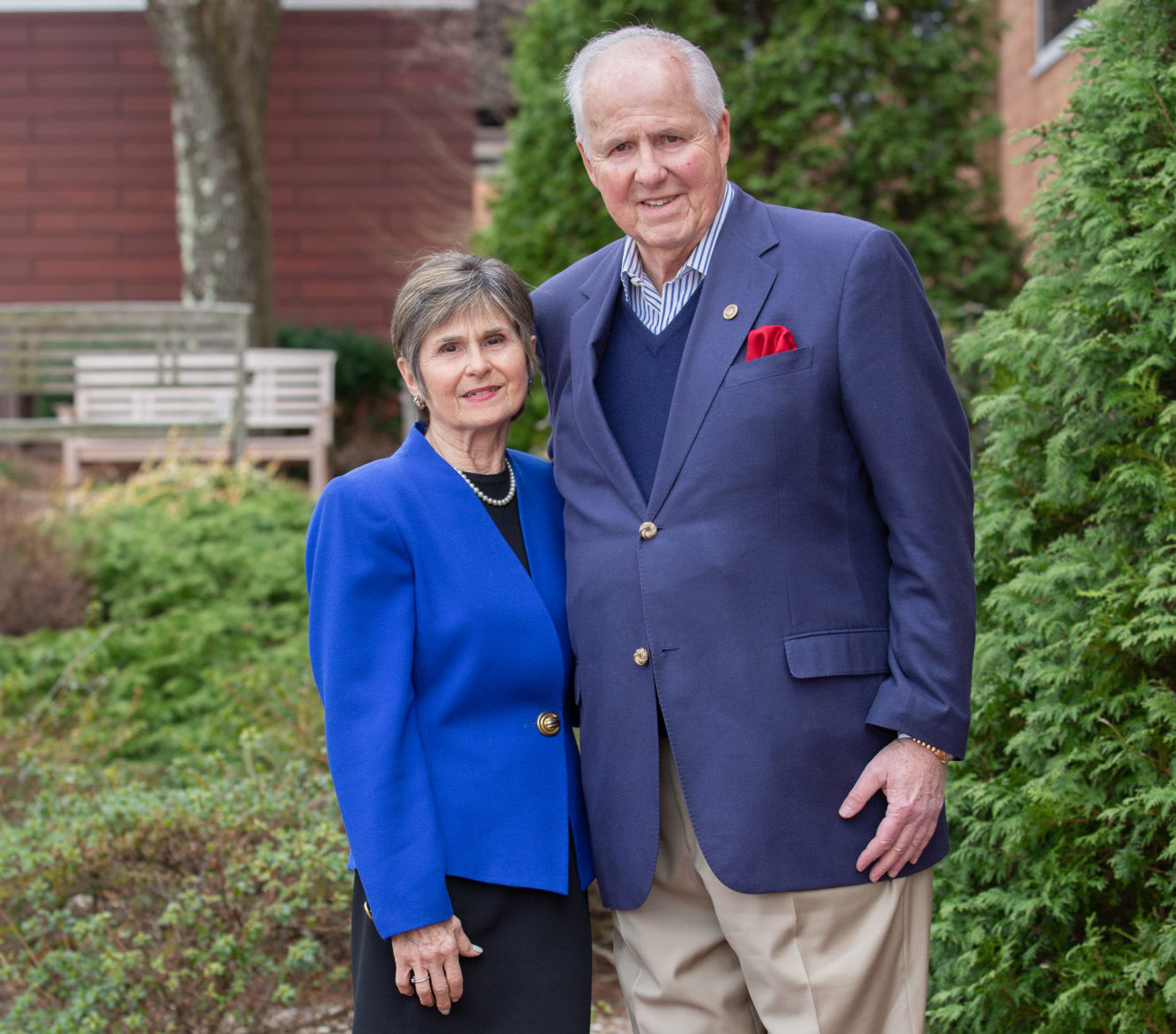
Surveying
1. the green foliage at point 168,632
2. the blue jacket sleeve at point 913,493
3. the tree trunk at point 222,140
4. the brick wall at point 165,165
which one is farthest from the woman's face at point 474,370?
the brick wall at point 165,165

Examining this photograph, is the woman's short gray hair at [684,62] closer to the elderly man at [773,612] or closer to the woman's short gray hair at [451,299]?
the elderly man at [773,612]

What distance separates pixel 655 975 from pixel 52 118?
16.2m

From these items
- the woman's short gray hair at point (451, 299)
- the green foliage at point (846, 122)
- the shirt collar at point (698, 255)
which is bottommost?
the woman's short gray hair at point (451, 299)

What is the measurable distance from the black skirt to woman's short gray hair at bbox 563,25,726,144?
4.82 ft

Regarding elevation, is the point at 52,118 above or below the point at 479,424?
above

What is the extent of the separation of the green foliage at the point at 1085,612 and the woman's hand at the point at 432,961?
1107 mm

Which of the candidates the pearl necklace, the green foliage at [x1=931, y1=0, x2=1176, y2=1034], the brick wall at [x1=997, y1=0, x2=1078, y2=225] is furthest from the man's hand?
the brick wall at [x1=997, y1=0, x2=1078, y2=225]

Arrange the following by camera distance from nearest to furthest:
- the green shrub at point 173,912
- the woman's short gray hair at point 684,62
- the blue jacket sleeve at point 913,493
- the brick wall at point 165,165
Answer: the blue jacket sleeve at point 913,493 < the woman's short gray hair at point 684,62 < the green shrub at point 173,912 < the brick wall at point 165,165

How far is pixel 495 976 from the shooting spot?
2234 millimetres

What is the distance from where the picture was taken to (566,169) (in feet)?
23.2

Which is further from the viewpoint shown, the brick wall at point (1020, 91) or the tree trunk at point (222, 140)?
the tree trunk at point (222, 140)

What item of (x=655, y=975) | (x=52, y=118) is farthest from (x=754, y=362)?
(x=52, y=118)

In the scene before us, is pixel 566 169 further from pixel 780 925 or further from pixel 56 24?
pixel 56 24

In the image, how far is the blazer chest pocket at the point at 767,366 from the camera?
2168 millimetres
